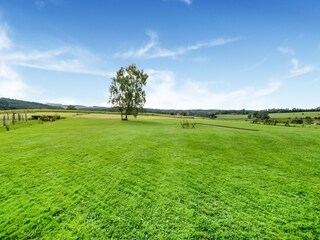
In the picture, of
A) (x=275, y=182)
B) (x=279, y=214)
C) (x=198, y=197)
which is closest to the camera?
(x=279, y=214)

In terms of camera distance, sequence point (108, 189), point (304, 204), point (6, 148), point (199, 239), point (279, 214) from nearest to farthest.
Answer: point (199, 239) < point (279, 214) < point (304, 204) < point (108, 189) < point (6, 148)

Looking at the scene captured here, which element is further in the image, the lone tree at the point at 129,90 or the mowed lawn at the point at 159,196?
the lone tree at the point at 129,90

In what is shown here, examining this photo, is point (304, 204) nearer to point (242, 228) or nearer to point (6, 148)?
point (242, 228)

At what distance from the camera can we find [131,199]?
27.2ft

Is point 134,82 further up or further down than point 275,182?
further up

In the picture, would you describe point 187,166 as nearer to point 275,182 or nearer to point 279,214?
point 275,182

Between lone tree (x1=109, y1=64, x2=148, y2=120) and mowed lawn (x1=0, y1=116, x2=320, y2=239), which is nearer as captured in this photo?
mowed lawn (x1=0, y1=116, x2=320, y2=239)

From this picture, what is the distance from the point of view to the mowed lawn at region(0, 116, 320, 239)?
6.54 meters

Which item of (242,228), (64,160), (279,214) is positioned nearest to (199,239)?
(242,228)

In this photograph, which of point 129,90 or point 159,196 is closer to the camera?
point 159,196

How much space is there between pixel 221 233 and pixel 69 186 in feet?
21.7

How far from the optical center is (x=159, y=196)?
27.7ft

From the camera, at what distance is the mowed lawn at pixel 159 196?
6539 mm

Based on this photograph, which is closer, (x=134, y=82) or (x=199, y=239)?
(x=199, y=239)
